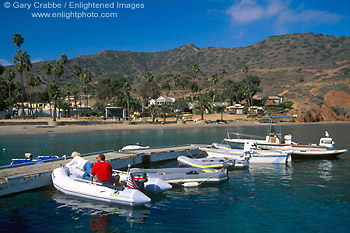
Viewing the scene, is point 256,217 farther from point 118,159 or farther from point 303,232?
point 118,159

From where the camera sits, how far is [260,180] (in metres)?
18.0

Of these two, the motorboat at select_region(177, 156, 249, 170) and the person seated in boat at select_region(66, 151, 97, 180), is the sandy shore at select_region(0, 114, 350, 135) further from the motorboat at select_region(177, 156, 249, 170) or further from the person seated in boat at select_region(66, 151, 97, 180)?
the person seated in boat at select_region(66, 151, 97, 180)

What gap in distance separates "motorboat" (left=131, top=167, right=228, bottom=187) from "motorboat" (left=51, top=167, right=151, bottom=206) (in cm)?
368

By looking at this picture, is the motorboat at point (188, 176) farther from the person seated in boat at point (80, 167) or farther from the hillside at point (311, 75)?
the hillside at point (311, 75)

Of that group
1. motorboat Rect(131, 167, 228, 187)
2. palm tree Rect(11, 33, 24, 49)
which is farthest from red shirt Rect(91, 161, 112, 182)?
palm tree Rect(11, 33, 24, 49)

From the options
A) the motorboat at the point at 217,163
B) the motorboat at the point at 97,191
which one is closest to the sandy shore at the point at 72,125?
the motorboat at the point at 217,163

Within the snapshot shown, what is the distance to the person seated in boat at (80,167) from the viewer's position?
570 inches

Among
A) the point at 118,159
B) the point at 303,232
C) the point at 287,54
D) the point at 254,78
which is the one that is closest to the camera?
the point at 303,232

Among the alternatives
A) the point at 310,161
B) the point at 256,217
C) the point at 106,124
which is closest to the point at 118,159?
the point at 256,217

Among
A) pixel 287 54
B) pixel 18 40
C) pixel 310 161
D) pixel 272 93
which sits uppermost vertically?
pixel 287 54

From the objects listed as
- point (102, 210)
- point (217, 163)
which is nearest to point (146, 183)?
point (102, 210)

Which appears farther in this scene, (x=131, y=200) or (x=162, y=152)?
(x=162, y=152)

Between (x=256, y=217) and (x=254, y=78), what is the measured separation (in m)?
97.3

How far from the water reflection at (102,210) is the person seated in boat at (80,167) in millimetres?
1275
